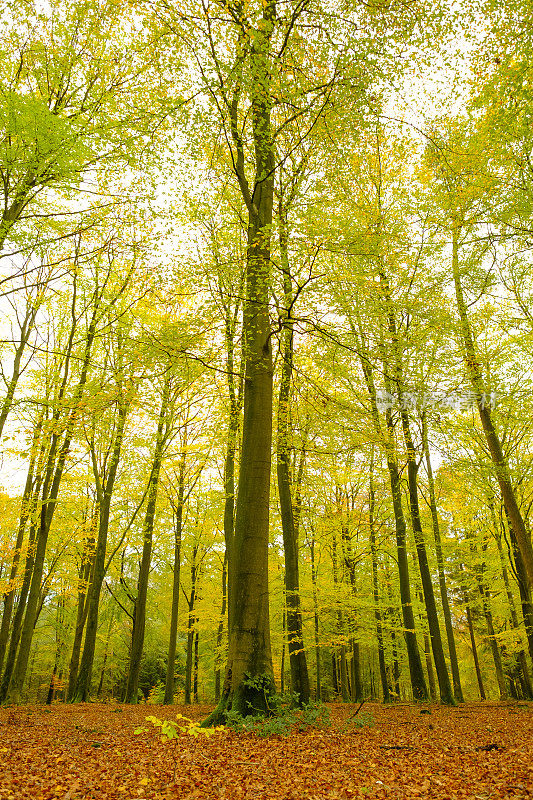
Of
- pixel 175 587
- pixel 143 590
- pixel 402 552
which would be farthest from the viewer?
pixel 175 587

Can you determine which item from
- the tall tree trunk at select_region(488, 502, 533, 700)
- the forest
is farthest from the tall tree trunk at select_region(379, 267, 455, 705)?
the tall tree trunk at select_region(488, 502, 533, 700)

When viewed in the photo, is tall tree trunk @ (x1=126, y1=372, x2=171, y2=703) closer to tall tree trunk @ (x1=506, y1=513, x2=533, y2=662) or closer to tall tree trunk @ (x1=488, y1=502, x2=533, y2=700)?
tall tree trunk @ (x1=506, y1=513, x2=533, y2=662)

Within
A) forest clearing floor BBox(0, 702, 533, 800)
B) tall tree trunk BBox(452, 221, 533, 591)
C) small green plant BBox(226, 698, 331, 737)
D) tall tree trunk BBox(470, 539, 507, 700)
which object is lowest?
forest clearing floor BBox(0, 702, 533, 800)

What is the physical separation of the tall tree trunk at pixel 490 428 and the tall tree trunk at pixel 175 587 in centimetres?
893

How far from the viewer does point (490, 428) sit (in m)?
13.1

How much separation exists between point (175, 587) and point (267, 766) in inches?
507

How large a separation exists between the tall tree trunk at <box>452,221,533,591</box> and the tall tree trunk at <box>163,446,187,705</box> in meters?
8.93

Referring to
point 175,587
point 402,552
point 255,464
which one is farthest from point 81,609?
point 255,464

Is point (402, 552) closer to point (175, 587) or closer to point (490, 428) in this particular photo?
point (490, 428)

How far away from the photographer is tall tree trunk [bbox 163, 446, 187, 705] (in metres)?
15.1

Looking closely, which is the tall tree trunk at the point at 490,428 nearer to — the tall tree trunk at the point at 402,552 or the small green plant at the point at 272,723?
the tall tree trunk at the point at 402,552

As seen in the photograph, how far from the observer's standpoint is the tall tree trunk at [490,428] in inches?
457

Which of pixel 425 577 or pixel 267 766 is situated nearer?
pixel 267 766

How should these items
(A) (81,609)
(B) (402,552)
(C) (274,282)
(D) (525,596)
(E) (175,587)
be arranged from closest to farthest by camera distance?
(C) (274,282), (B) (402,552), (D) (525,596), (E) (175,587), (A) (81,609)
